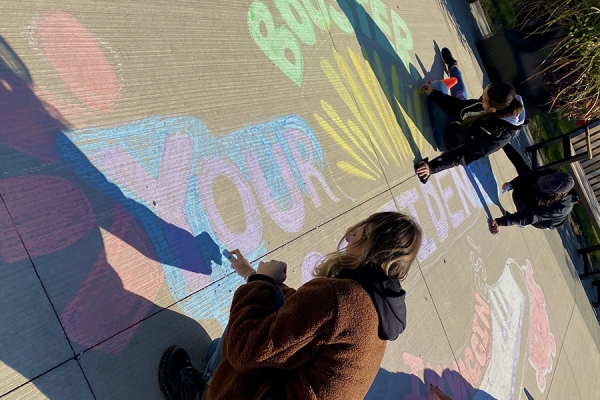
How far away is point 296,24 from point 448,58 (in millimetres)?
2398

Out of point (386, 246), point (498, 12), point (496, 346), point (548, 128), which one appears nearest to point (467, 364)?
point (496, 346)

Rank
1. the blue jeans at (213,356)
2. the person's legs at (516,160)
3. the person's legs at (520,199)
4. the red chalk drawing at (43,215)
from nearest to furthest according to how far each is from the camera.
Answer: the red chalk drawing at (43,215), the blue jeans at (213,356), the person's legs at (520,199), the person's legs at (516,160)

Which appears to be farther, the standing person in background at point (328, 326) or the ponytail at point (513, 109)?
the ponytail at point (513, 109)

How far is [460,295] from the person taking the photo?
13.4ft

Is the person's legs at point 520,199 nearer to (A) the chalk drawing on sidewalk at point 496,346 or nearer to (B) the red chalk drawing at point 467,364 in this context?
(A) the chalk drawing on sidewalk at point 496,346

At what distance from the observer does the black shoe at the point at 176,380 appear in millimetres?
2004

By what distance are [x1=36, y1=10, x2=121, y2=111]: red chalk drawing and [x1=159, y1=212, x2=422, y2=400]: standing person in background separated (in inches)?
47.9

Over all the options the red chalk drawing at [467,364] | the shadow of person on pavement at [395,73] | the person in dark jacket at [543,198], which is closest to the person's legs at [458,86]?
the shadow of person on pavement at [395,73]

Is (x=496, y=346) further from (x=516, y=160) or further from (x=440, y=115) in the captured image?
(x=440, y=115)

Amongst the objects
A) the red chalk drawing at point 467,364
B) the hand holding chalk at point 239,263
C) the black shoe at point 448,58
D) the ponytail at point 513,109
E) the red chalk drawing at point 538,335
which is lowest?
the red chalk drawing at point 538,335

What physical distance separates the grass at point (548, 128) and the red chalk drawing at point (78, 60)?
6.05m

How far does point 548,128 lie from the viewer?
23.4 ft

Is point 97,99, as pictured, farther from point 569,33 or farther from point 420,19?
point 569,33

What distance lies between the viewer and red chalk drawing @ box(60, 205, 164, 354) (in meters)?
1.85
